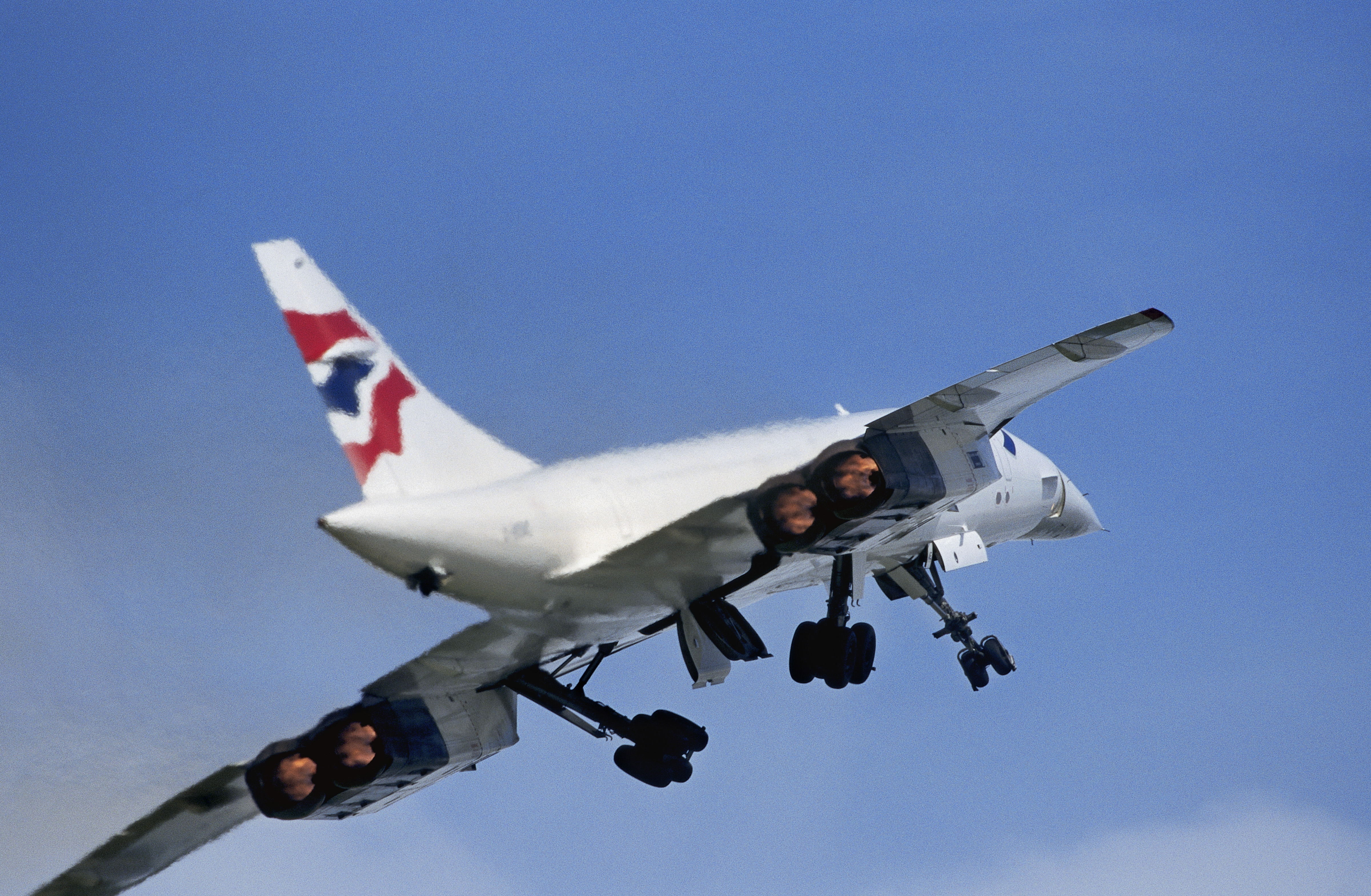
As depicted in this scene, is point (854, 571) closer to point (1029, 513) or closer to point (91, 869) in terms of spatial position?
point (1029, 513)

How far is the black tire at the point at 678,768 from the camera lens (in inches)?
603

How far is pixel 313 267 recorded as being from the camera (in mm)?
13195

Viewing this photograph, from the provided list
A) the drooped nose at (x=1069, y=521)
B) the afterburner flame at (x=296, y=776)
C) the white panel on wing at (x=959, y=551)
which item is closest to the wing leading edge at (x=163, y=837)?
the afterburner flame at (x=296, y=776)

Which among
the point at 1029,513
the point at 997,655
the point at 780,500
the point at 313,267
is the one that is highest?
the point at 313,267

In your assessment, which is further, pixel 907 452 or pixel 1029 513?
pixel 1029 513

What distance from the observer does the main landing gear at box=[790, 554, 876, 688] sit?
51.0 ft

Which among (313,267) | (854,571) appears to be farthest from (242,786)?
(854,571)

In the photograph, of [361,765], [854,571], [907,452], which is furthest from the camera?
[854,571]

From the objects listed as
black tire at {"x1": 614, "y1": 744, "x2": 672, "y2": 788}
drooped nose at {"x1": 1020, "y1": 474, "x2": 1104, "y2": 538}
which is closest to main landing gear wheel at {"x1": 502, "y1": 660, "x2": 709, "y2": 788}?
black tire at {"x1": 614, "y1": 744, "x2": 672, "y2": 788}

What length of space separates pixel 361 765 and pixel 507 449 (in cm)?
350

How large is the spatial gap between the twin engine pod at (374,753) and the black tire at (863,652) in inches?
140

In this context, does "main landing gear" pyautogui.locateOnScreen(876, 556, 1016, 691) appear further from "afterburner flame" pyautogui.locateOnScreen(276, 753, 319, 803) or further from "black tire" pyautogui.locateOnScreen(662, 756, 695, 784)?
"afterburner flame" pyautogui.locateOnScreen(276, 753, 319, 803)

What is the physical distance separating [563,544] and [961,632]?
717cm

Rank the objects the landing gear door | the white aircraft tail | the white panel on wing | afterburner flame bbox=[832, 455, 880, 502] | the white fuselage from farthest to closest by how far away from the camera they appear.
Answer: the white panel on wing
the landing gear door
afterburner flame bbox=[832, 455, 880, 502]
the white aircraft tail
the white fuselage
